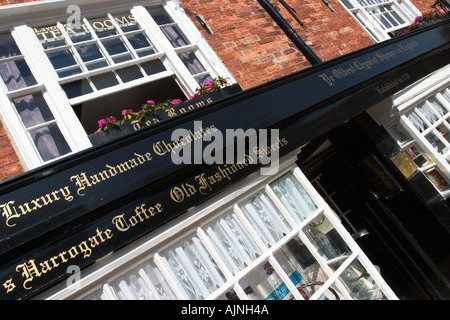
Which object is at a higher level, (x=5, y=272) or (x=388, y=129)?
(x=5, y=272)

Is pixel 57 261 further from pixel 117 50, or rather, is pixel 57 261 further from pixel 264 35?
pixel 264 35

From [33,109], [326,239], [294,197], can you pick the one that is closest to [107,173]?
[33,109]

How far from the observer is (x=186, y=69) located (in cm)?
454

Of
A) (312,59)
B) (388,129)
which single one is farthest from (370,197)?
(312,59)

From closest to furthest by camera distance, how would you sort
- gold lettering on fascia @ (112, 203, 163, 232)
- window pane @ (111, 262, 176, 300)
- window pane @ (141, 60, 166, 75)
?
window pane @ (111, 262, 176, 300), gold lettering on fascia @ (112, 203, 163, 232), window pane @ (141, 60, 166, 75)

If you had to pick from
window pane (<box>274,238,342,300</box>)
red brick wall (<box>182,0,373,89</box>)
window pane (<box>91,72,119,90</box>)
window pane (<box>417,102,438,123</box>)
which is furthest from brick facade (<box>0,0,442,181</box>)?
window pane (<box>274,238,342,300</box>)

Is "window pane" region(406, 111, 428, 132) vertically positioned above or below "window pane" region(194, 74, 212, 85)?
below

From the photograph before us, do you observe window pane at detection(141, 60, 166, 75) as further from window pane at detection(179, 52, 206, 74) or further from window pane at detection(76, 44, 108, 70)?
window pane at detection(76, 44, 108, 70)

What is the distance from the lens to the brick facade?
495cm

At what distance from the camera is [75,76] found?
12.8ft

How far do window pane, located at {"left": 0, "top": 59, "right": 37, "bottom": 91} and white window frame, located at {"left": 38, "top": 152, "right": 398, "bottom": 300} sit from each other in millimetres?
2411
